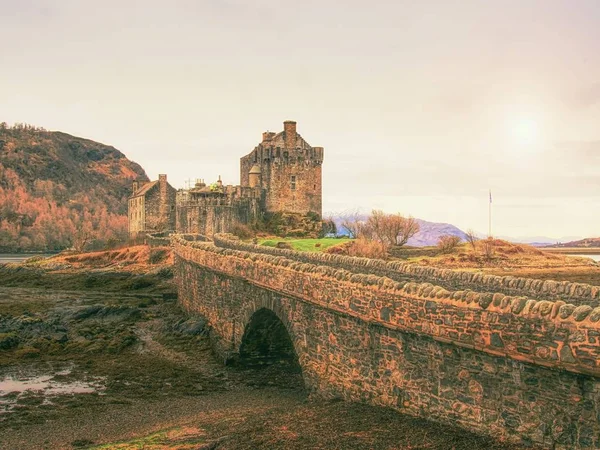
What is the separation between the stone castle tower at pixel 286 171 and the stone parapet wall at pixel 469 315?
4533cm

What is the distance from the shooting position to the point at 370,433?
1267 centimetres

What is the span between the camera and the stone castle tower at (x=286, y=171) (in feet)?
208

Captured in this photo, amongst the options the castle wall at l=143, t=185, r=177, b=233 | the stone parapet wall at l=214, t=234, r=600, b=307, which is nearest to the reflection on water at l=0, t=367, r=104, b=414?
the stone parapet wall at l=214, t=234, r=600, b=307

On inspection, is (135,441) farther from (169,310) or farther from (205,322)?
(169,310)

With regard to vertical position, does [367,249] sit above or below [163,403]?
above

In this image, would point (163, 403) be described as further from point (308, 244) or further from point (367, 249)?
point (308, 244)

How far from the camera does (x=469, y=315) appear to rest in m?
11.6

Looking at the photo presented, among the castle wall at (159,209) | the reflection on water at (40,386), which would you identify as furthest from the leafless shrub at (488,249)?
the castle wall at (159,209)

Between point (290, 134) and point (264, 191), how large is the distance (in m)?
5.74

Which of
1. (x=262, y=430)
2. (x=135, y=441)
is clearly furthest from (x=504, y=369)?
(x=135, y=441)

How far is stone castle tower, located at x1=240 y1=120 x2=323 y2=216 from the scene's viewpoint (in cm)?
6341

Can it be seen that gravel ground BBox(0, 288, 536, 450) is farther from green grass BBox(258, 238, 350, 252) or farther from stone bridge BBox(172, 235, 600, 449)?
green grass BBox(258, 238, 350, 252)

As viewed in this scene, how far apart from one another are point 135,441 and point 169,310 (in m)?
22.4

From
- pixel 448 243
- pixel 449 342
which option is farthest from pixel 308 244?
pixel 449 342
